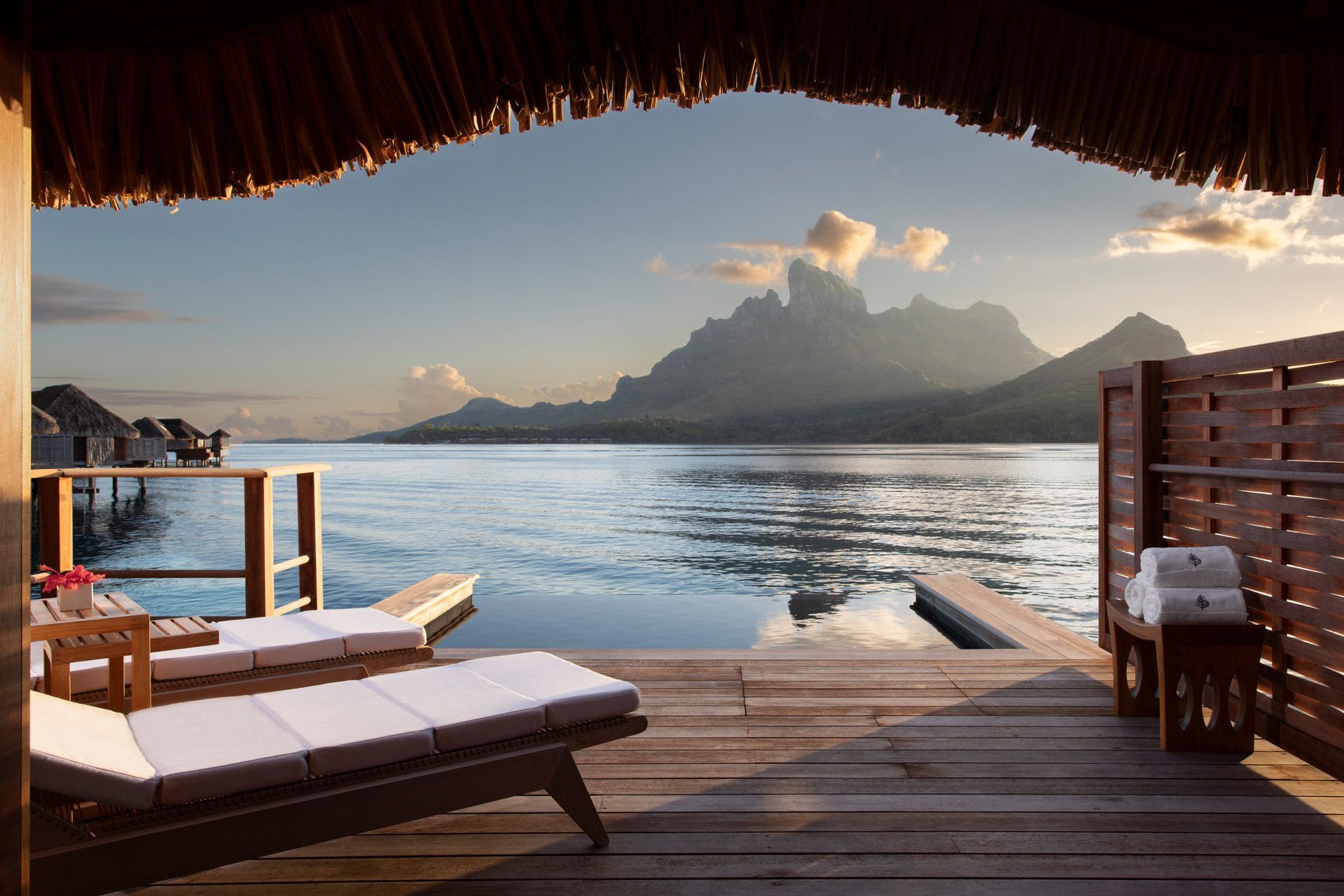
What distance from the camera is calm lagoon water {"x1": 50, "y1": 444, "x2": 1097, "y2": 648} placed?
960cm

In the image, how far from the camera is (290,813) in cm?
172

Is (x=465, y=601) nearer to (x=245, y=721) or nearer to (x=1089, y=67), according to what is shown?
(x=245, y=721)

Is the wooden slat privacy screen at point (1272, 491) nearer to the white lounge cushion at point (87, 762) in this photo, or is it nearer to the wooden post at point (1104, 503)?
the wooden post at point (1104, 503)

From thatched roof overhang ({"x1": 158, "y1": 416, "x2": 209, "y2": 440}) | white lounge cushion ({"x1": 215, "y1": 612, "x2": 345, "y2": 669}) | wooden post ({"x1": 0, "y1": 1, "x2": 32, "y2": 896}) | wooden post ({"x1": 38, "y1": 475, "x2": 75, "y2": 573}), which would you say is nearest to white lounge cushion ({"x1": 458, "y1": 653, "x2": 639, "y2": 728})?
white lounge cushion ({"x1": 215, "y1": 612, "x2": 345, "y2": 669})

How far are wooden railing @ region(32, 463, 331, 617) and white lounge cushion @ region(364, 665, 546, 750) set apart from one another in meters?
1.91

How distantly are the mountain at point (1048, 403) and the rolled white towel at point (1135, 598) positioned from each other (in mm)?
59953

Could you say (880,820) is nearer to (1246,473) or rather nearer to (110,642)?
(1246,473)

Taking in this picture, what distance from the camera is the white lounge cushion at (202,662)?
2572 mm

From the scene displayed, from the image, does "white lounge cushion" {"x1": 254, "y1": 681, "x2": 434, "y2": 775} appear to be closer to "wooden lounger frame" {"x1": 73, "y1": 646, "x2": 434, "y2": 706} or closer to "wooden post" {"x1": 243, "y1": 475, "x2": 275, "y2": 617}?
"wooden lounger frame" {"x1": 73, "y1": 646, "x2": 434, "y2": 706}

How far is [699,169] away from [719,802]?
4689cm

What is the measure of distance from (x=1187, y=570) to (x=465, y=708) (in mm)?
2481

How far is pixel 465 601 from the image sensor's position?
6.88 metres

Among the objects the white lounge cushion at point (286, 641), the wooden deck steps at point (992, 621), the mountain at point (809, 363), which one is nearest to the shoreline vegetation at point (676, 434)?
the mountain at point (809, 363)

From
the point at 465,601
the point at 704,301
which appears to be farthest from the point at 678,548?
the point at 704,301
